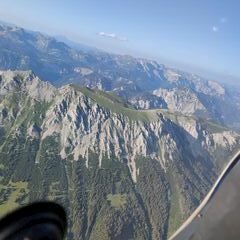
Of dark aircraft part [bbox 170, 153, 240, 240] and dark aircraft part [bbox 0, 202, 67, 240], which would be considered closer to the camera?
dark aircraft part [bbox 0, 202, 67, 240]

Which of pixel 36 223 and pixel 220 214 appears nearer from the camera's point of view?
pixel 36 223

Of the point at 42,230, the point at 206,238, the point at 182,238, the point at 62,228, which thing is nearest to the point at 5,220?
the point at 42,230

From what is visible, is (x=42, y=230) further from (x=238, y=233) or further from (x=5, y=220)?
(x=238, y=233)

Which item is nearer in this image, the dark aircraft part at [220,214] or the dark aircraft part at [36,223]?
the dark aircraft part at [36,223]
